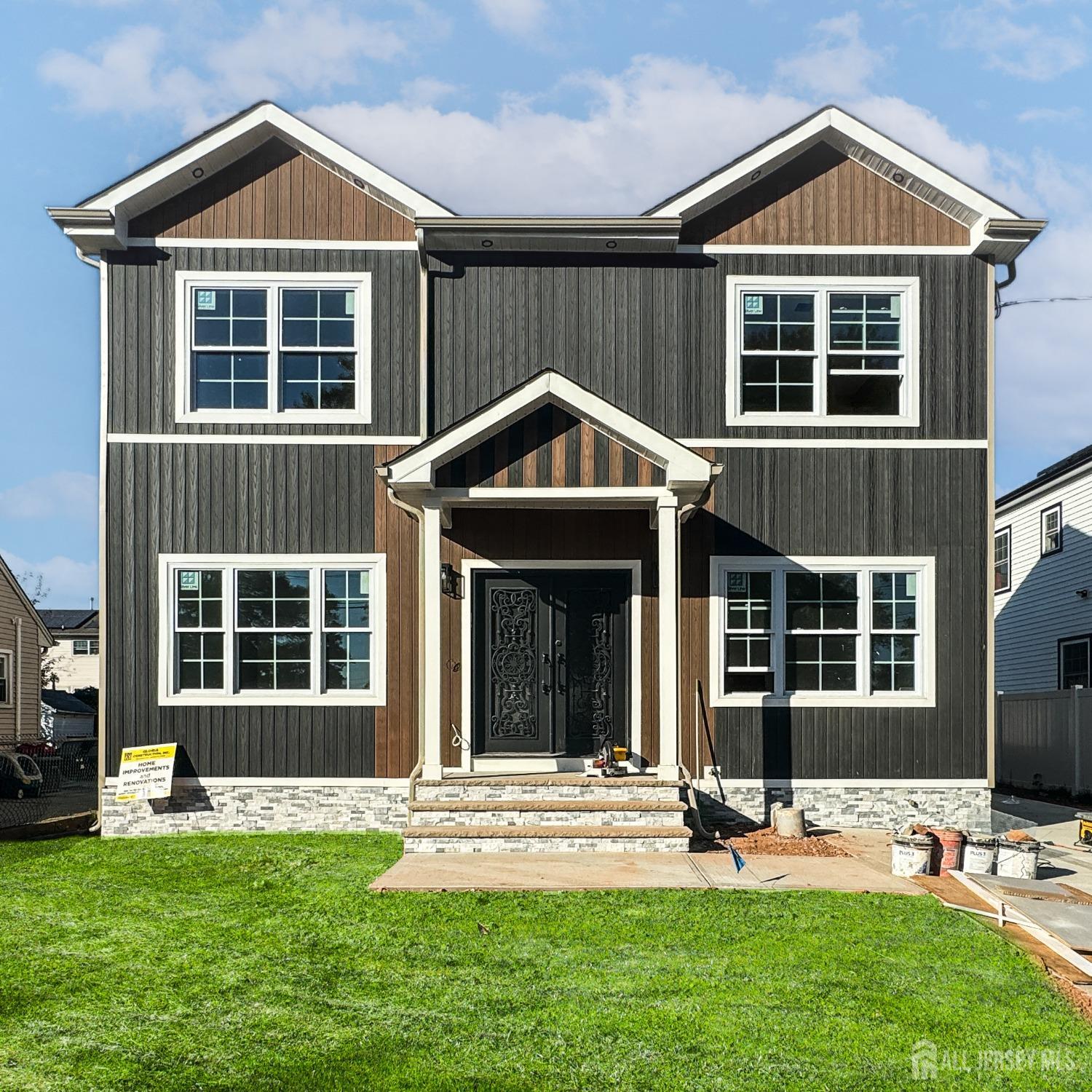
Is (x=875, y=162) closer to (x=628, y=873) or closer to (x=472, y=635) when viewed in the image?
(x=472, y=635)

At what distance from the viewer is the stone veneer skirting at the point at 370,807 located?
11594mm

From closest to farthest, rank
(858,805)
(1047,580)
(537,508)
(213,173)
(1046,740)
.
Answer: (537,508), (858,805), (213,173), (1046,740), (1047,580)

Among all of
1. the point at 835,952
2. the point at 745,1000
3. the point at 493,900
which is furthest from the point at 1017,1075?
the point at 493,900

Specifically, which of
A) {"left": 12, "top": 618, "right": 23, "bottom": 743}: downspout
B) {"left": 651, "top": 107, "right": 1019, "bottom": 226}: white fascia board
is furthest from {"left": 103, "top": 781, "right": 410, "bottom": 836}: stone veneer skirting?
{"left": 12, "top": 618, "right": 23, "bottom": 743}: downspout

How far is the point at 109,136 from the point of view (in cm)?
1245

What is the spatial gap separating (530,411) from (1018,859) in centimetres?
600

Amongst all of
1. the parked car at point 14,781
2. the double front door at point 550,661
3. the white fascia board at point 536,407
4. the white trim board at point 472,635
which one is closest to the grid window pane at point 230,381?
the white fascia board at point 536,407

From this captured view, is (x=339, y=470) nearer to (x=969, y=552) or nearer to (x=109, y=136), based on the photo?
(x=109, y=136)

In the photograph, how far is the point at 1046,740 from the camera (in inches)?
741

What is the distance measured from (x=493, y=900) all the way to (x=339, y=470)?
5.65 meters

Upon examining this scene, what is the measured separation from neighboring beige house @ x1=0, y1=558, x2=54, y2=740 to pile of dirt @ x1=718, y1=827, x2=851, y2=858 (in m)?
19.6

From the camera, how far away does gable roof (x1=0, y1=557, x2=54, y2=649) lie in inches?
1001

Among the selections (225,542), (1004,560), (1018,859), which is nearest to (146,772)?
(225,542)

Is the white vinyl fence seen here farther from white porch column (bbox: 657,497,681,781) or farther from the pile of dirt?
white porch column (bbox: 657,497,681,781)
